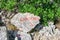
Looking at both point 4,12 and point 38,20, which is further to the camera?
point 4,12

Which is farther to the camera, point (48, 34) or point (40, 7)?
point (40, 7)

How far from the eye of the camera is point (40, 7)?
6574 mm

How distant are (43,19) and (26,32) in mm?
607

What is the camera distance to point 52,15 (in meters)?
6.43

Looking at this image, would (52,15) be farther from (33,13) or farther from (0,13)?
(0,13)

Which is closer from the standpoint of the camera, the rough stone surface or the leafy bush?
the rough stone surface

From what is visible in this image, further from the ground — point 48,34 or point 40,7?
point 40,7

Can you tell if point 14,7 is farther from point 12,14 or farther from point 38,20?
point 38,20

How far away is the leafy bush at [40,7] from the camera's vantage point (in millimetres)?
6449

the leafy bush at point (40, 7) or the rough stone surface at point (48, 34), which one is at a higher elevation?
the leafy bush at point (40, 7)

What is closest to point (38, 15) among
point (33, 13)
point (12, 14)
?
point (33, 13)

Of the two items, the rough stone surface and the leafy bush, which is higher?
the leafy bush

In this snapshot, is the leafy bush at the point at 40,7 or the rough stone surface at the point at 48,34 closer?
the rough stone surface at the point at 48,34

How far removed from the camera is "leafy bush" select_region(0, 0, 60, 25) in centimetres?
645
